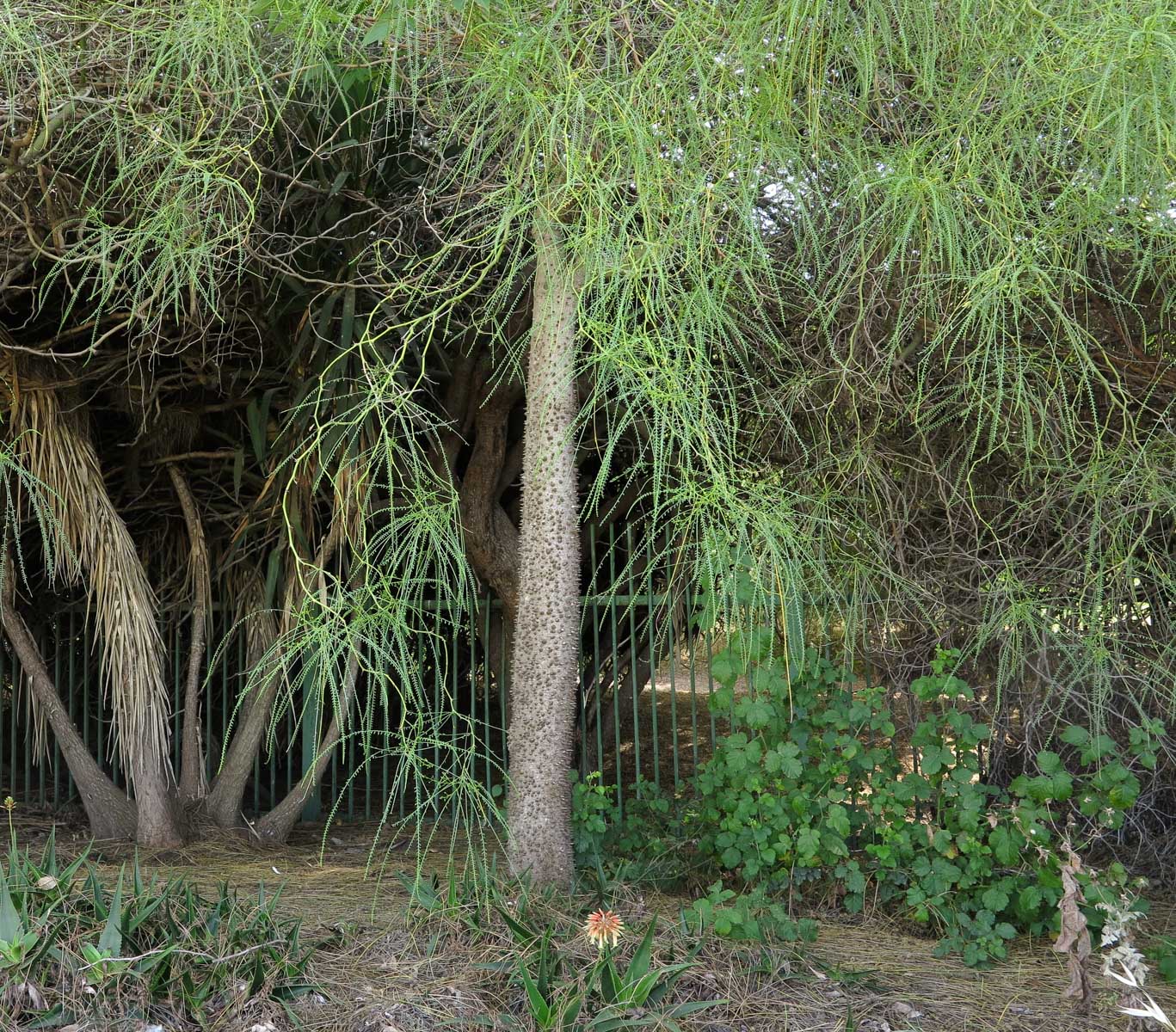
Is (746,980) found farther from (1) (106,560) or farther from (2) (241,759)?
(1) (106,560)

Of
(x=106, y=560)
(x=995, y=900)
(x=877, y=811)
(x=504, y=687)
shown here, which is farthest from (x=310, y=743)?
(x=995, y=900)

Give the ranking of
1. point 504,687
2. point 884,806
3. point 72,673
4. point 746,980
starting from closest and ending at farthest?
point 746,980 < point 884,806 < point 504,687 < point 72,673

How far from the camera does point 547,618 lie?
348cm

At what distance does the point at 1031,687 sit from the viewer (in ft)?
13.0

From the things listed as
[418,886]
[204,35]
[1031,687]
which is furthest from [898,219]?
[418,886]

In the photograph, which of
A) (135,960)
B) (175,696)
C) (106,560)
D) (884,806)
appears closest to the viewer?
(135,960)

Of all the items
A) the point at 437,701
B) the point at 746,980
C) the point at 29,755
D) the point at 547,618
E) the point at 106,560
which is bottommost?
the point at 746,980

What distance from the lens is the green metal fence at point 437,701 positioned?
5090 mm

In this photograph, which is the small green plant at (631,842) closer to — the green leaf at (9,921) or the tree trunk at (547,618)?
the tree trunk at (547,618)

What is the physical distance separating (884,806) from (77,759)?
3392 millimetres

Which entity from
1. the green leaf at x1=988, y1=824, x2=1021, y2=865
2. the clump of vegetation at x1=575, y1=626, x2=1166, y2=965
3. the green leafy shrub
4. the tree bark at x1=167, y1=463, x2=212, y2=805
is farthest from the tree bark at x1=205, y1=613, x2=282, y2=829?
the green leaf at x1=988, y1=824, x2=1021, y2=865

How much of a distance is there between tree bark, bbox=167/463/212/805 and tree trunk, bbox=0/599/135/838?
266 millimetres

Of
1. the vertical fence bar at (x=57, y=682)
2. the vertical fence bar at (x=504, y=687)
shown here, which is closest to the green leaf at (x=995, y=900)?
the vertical fence bar at (x=504, y=687)

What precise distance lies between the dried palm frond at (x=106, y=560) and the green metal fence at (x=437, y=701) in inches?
18.2
